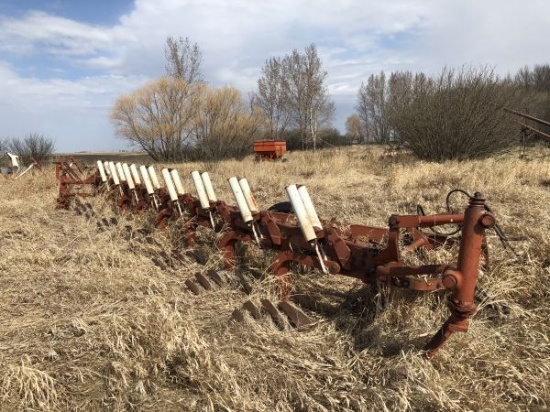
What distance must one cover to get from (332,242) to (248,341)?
0.95 m

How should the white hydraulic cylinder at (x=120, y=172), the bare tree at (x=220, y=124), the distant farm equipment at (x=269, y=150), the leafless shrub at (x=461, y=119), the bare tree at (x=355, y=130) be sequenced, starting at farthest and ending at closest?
the bare tree at (x=355, y=130), the bare tree at (x=220, y=124), the distant farm equipment at (x=269, y=150), the leafless shrub at (x=461, y=119), the white hydraulic cylinder at (x=120, y=172)

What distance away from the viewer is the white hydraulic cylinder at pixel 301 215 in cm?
333

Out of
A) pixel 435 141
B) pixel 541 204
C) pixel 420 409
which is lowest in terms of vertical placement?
pixel 420 409

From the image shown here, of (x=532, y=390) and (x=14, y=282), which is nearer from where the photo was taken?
(x=532, y=390)

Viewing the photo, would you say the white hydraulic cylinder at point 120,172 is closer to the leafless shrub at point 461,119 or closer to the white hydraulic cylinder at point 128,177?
the white hydraulic cylinder at point 128,177

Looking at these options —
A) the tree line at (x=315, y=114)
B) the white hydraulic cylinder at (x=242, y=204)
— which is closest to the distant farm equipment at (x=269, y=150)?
the tree line at (x=315, y=114)

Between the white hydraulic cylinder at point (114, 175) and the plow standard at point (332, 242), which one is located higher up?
the white hydraulic cylinder at point (114, 175)

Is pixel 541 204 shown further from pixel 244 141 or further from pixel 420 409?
pixel 244 141

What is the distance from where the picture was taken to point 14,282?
4.27 m

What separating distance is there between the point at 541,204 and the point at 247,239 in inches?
172

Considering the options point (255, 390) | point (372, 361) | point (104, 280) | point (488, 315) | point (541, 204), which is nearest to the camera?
point (255, 390)

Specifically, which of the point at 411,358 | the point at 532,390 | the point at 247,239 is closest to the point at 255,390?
the point at 411,358

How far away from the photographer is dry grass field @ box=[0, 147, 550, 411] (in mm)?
2439

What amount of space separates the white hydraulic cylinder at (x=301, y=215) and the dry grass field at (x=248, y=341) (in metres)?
0.65
